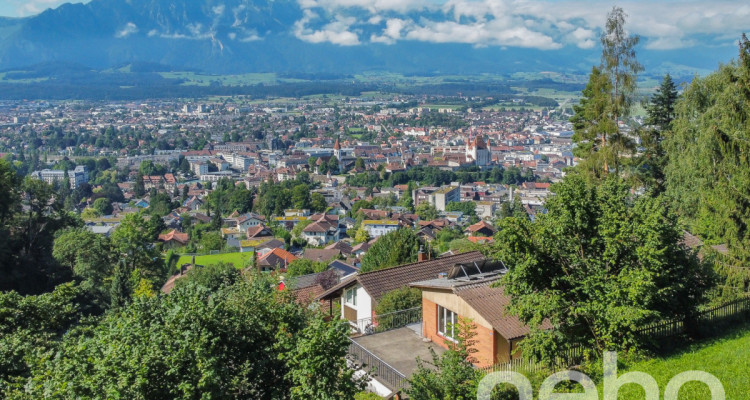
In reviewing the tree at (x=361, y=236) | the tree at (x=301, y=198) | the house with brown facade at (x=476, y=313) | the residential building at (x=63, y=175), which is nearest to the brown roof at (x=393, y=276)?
the house with brown facade at (x=476, y=313)

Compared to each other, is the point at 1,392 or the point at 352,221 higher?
the point at 1,392

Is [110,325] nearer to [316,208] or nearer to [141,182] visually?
[316,208]

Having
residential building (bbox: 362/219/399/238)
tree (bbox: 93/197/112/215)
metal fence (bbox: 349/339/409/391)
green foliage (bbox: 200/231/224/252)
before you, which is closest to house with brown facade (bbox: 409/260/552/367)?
metal fence (bbox: 349/339/409/391)

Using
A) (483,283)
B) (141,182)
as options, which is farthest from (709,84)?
(141,182)

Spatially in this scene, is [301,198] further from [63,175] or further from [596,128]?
[596,128]

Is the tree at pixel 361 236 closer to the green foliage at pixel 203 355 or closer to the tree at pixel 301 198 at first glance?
the tree at pixel 301 198

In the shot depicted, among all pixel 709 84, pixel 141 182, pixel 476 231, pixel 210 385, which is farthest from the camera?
pixel 141 182

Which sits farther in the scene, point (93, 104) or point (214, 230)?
point (93, 104)
